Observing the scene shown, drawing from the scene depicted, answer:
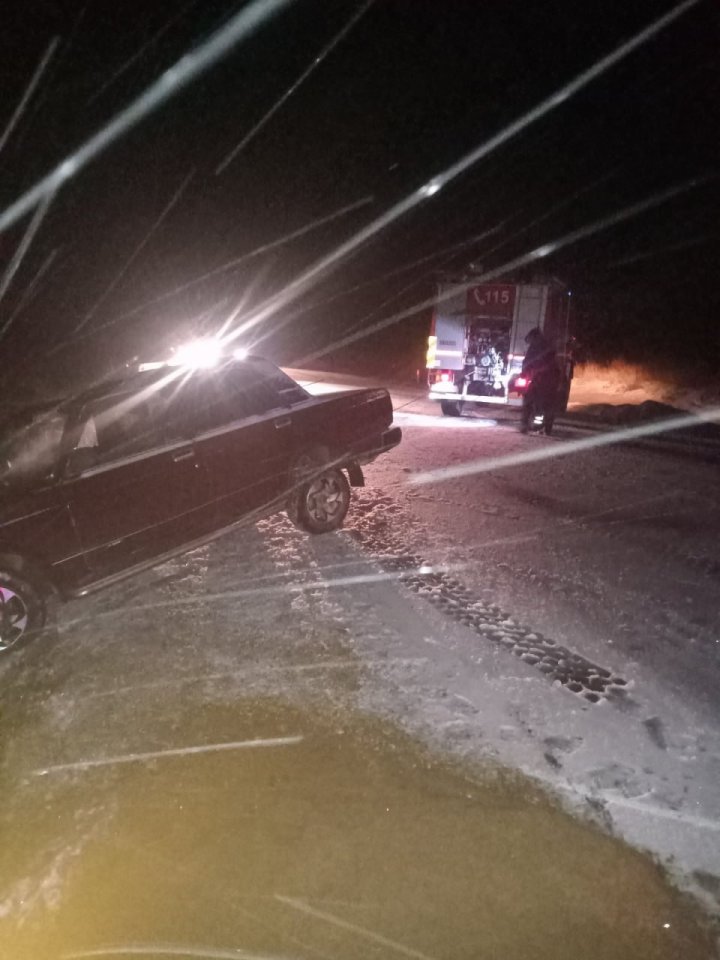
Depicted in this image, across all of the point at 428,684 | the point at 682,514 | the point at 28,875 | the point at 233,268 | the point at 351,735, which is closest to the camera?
the point at 28,875

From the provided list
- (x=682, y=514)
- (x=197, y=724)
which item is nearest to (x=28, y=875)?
(x=197, y=724)

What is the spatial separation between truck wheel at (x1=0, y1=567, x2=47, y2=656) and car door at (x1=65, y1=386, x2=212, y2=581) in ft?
1.20

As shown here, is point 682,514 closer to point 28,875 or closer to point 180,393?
point 180,393

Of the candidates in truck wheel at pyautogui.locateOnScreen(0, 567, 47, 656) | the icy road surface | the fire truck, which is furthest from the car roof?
the fire truck

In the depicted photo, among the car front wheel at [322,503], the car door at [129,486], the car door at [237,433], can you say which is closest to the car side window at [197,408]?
the car door at [237,433]

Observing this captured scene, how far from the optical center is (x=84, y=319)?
121 feet

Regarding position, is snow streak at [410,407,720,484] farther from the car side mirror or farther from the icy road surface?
the car side mirror

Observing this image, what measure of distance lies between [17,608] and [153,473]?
1257 mm

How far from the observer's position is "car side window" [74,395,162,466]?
5121mm

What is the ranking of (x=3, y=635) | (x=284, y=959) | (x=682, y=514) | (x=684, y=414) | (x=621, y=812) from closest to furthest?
(x=284, y=959), (x=621, y=812), (x=3, y=635), (x=682, y=514), (x=684, y=414)

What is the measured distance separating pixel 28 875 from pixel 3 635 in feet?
7.03

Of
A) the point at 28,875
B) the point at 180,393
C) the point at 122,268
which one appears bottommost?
the point at 28,875

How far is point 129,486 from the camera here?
5.12 m

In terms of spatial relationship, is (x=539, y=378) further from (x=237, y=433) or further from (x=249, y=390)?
(x=237, y=433)
